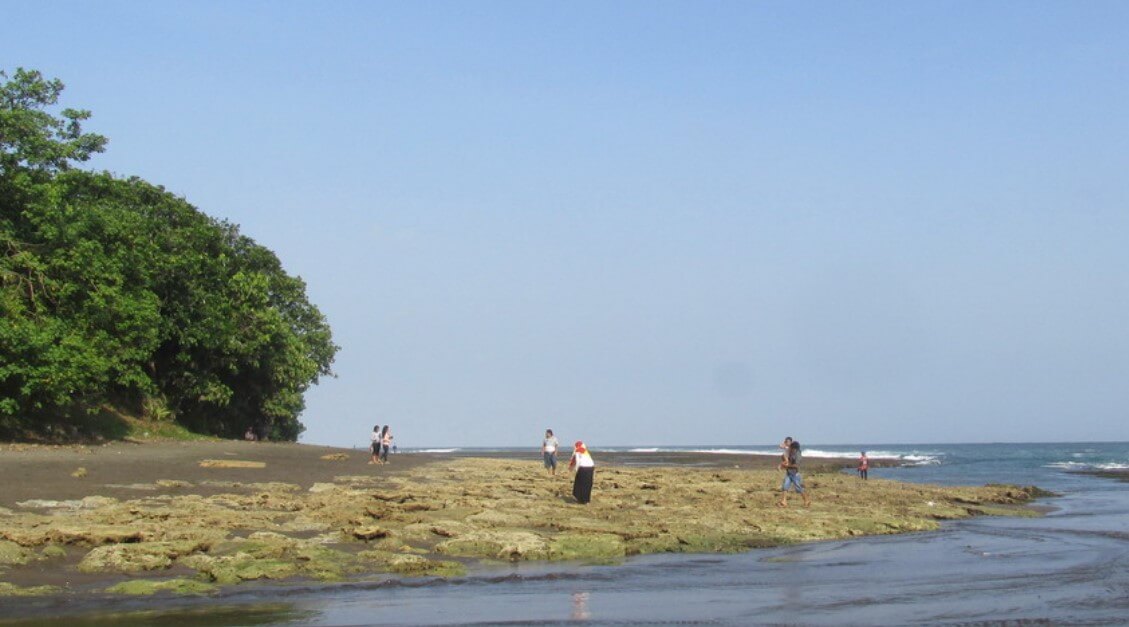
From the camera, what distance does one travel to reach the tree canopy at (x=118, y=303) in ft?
107

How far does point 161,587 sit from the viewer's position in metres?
14.1

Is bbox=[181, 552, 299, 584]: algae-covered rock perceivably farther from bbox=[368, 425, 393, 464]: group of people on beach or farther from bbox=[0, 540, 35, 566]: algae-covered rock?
bbox=[368, 425, 393, 464]: group of people on beach

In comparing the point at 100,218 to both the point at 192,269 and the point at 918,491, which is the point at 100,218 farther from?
the point at 918,491

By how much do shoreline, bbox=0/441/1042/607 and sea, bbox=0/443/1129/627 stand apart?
100 cm

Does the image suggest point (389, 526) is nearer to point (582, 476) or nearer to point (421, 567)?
point (421, 567)

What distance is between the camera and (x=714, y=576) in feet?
56.1

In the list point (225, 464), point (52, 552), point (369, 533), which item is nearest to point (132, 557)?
point (52, 552)

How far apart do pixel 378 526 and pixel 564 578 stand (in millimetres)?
4613

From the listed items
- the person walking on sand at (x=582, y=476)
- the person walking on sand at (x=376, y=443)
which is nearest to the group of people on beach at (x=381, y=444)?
the person walking on sand at (x=376, y=443)

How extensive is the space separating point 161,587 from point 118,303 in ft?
79.5

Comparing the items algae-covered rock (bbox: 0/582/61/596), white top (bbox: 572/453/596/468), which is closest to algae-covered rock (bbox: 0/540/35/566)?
algae-covered rock (bbox: 0/582/61/596)

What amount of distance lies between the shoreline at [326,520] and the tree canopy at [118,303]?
9.52 feet

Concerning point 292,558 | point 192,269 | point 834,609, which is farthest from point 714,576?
point 192,269

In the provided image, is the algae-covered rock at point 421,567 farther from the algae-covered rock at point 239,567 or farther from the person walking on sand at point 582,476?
the person walking on sand at point 582,476
